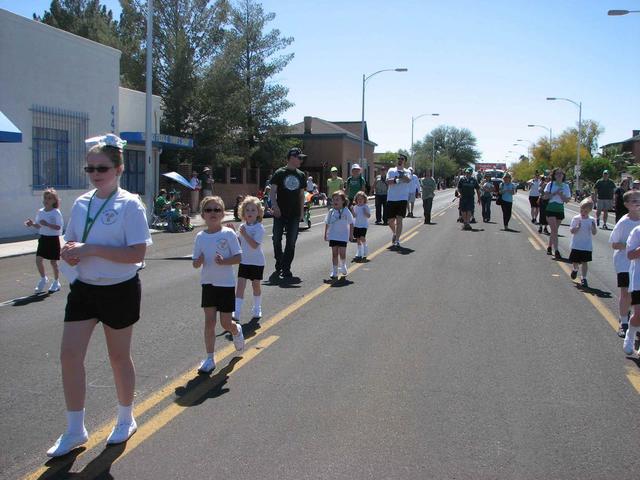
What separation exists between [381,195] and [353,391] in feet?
56.8

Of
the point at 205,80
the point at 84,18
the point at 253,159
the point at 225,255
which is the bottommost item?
the point at 225,255

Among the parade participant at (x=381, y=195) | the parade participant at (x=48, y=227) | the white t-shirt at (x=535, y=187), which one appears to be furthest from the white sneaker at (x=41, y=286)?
the white t-shirt at (x=535, y=187)

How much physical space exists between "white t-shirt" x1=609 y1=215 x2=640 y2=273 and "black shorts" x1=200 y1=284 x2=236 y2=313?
3.94 meters

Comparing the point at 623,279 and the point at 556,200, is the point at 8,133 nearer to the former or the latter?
the point at 556,200

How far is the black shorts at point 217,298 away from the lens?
5.44 m

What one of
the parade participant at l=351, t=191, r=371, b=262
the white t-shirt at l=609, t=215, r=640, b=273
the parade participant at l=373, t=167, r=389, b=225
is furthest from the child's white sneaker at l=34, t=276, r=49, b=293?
the parade participant at l=373, t=167, r=389, b=225

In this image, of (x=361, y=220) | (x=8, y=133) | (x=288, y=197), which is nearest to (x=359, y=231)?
(x=361, y=220)

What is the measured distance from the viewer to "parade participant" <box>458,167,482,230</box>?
20.2m

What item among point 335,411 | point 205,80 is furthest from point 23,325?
point 205,80

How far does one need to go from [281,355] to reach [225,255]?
115 cm

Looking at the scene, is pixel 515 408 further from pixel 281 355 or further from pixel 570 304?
pixel 570 304

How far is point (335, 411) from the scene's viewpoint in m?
4.54

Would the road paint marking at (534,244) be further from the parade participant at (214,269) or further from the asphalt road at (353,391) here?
the parade participant at (214,269)

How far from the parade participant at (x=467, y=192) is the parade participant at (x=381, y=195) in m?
2.46
